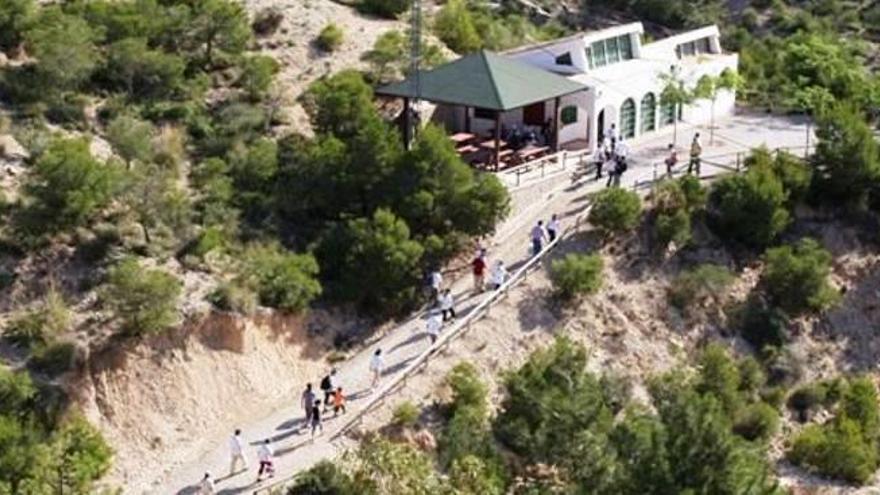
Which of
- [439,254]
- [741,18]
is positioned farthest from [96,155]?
[741,18]

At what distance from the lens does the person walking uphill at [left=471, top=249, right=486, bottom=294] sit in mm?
39219

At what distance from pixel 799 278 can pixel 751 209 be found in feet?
8.32

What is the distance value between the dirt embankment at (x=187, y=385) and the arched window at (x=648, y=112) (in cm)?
1776

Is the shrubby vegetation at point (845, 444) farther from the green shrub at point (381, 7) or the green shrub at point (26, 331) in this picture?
the green shrub at point (381, 7)

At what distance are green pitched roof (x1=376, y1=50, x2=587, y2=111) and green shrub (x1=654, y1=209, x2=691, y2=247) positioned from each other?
558 cm

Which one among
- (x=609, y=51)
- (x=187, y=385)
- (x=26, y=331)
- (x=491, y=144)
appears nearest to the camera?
(x=26, y=331)

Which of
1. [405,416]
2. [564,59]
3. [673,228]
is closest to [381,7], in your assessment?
[564,59]

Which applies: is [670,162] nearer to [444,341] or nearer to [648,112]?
[648,112]

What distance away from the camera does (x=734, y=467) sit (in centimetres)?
2741

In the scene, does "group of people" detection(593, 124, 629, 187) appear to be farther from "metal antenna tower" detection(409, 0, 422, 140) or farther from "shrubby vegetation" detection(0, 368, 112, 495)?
"shrubby vegetation" detection(0, 368, 112, 495)

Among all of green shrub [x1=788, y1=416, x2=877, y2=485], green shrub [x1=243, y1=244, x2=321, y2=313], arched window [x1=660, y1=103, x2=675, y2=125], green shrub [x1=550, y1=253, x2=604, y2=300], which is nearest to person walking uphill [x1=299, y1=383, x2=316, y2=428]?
green shrub [x1=243, y1=244, x2=321, y2=313]

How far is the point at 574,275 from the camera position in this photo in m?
39.4

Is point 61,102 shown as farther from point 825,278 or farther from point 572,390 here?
point 825,278

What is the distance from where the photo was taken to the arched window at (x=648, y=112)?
→ 49594 millimetres
